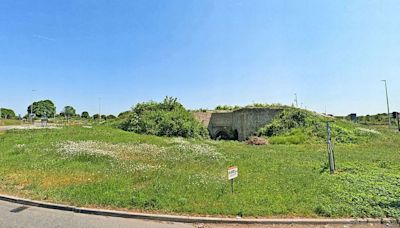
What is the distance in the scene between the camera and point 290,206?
6.67 m

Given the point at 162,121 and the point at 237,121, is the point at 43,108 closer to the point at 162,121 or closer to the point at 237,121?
the point at 162,121

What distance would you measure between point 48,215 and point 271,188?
19.7 ft

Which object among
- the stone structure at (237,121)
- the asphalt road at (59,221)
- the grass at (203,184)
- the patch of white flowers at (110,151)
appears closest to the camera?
the asphalt road at (59,221)

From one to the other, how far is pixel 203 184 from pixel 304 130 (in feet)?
70.1

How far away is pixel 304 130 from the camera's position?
2711cm

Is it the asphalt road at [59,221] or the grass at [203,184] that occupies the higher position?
the grass at [203,184]

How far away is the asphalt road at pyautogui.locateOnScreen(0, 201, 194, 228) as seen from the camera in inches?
231

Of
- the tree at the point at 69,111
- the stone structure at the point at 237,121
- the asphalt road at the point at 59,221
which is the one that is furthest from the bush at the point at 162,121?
the tree at the point at 69,111

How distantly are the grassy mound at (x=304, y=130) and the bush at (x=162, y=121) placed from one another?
26.7 ft

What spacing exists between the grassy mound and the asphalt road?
63.6 feet

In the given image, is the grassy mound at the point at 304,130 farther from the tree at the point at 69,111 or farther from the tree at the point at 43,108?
the tree at the point at 43,108

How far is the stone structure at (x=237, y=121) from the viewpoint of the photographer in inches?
1284

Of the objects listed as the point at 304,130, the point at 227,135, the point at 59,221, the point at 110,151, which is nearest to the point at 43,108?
the point at 227,135

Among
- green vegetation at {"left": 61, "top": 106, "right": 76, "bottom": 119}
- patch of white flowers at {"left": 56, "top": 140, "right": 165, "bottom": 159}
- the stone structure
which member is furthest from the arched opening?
green vegetation at {"left": 61, "top": 106, "right": 76, "bottom": 119}
